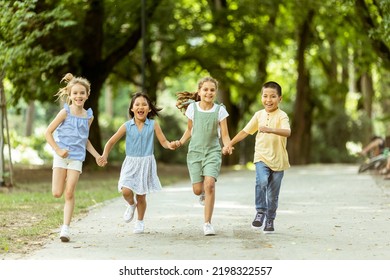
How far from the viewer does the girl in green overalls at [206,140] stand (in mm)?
9852

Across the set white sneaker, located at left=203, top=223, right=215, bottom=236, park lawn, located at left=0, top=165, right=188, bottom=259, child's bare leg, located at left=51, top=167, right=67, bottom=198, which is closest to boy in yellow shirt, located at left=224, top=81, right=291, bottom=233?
white sneaker, located at left=203, top=223, right=215, bottom=236

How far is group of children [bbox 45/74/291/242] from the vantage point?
962cm

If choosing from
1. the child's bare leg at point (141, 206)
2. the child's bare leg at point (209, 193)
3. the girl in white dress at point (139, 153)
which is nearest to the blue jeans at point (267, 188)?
the child's bare leg at point (209, 193)

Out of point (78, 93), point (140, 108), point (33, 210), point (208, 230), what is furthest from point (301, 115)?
point (78, 93)

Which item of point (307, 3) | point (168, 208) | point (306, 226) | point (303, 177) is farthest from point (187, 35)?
point (306, 226)

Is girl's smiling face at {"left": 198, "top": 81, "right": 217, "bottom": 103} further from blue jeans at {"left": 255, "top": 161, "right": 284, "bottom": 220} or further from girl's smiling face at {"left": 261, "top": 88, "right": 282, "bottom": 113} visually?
blue jeans at {"left": 255, "top": 161, "right": 284, "bottom": 220}

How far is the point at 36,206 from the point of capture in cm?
1374

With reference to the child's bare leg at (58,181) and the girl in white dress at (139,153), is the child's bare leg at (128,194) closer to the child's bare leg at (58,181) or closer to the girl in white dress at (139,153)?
the girl in white dress at (139,153)

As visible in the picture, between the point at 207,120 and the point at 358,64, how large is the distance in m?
19.8

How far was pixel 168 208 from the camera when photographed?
524 inches

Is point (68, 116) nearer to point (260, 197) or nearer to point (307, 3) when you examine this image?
point (260, 197)

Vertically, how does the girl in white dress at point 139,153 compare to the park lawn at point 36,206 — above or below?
above

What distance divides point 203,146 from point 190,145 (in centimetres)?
17

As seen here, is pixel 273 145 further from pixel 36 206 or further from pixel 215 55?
pixel 215 55
